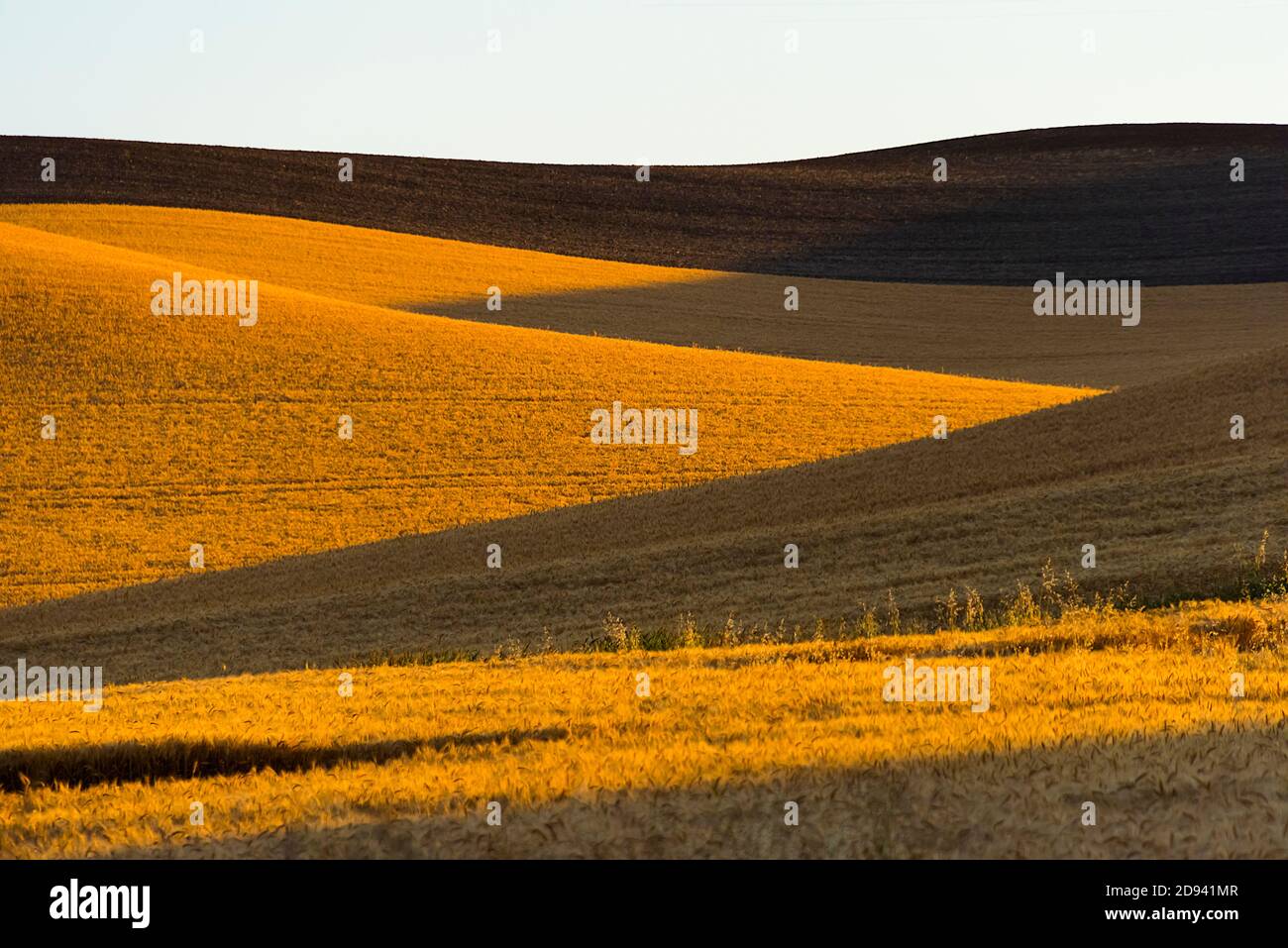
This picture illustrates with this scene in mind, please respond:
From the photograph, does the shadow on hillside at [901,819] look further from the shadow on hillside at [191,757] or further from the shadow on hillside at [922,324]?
the shadow on hillside at [922,324]

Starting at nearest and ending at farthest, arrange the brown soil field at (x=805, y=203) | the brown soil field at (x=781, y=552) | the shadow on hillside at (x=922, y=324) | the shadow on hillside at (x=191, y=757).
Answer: the shadow on hillside at (x=191, y=757) < the brown soil field at (x=781, y=552) < the shadow on hillside at (x=922, y=324) < the brown soil field at (x=805, y=203)

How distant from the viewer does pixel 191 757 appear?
865cm

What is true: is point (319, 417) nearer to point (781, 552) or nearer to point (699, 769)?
point (781, 552)

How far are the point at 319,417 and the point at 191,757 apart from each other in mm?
38004

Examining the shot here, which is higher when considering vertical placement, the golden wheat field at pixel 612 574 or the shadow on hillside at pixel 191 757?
the golden wheat field at pixel 612 574

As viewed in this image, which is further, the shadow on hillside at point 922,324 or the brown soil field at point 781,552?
the shadow on hillside at point 922,324

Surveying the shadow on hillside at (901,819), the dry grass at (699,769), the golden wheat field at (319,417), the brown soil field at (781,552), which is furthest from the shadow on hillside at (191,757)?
the golden wheat field at (319,417)

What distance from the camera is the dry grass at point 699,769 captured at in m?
5.75

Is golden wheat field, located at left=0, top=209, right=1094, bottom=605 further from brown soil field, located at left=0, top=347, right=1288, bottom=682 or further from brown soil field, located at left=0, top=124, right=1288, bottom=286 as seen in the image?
brown soil field, located at left=0, top=124, right=1288, bottom=286

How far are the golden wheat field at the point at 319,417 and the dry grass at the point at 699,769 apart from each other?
24.4 m

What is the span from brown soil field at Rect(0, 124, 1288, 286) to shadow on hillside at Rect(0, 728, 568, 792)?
75421mm

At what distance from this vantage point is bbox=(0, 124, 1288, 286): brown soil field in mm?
83562
